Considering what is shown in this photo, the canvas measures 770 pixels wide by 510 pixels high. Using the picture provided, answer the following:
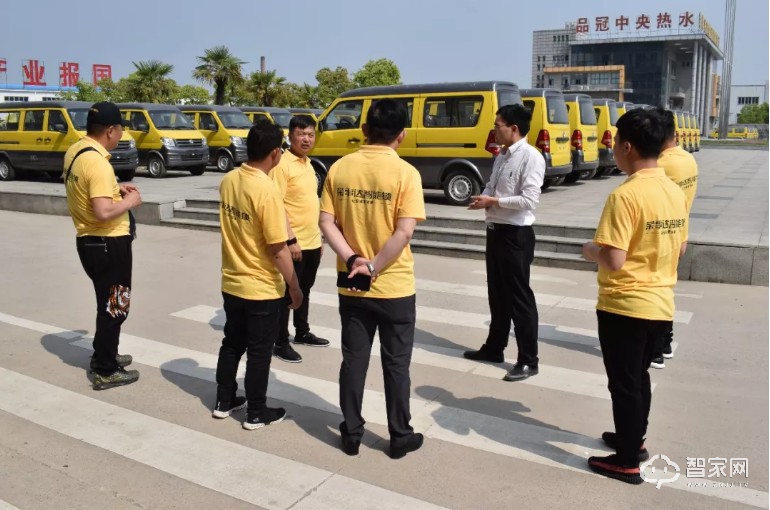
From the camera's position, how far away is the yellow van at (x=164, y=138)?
19422 millimetres

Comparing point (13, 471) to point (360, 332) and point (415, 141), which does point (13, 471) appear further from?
point (415, 141)

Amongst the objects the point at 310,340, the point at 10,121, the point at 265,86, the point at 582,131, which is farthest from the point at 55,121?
the point at 265,86

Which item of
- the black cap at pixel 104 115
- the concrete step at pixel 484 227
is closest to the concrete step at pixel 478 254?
the concrete step at pixel 484 227

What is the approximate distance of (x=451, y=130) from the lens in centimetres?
1266

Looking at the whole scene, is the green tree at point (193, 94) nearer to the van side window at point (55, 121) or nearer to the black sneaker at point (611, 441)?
the van side window at point (55, 121)

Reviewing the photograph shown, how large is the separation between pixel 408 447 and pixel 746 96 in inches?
5863

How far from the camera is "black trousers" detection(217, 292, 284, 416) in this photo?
161 inches

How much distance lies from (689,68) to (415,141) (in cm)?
10928

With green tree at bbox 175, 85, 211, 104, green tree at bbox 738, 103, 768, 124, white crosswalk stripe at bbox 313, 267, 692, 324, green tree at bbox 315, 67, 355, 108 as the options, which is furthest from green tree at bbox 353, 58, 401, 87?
green tree at bbox 738, 103, 768, 124

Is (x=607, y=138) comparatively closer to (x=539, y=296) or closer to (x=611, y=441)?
(x=539, y=296)

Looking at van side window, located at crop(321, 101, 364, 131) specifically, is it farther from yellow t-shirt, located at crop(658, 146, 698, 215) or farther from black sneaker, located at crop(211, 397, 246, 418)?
black sneaker, located at crop(211, 397, 246, 418)

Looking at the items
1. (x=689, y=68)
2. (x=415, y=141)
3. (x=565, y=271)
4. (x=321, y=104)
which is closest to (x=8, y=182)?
(x=415, y=141)

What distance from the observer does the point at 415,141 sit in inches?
511

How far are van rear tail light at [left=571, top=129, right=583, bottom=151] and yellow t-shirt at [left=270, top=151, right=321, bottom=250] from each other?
479 inches
